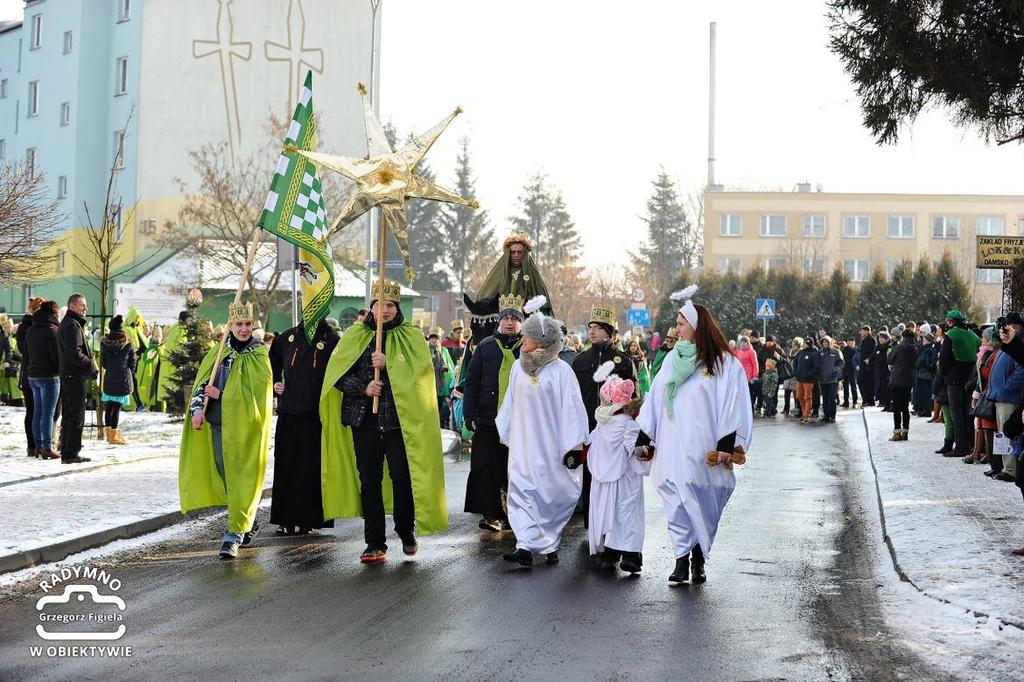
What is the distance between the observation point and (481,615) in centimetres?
809

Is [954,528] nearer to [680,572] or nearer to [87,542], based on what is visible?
[680,572]

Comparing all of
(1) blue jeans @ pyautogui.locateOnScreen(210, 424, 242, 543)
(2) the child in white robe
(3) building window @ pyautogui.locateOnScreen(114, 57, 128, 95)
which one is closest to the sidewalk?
(2) the child in white robe

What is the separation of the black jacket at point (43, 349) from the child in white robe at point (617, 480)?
358 inches

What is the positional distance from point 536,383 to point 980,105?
5.31m

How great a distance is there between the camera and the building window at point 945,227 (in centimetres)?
8594

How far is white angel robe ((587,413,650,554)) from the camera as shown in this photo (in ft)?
33.0

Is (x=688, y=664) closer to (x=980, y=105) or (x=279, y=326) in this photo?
(x=980, y=105)

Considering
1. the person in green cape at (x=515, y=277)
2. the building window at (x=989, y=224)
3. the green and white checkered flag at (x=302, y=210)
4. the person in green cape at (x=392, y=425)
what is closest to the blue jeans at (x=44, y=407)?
the green and white checkered flag at (x=302, y=210)

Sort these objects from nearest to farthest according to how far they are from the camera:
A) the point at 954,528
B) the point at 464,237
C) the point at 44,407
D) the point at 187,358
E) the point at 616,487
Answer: the point at 616,487, the point at 954,528, the point at 44,407, the point at 187,358, the point at 464,237

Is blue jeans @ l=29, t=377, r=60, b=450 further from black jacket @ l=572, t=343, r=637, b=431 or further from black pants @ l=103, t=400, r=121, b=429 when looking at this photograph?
black jacket @ l=572, t=343, r=637, b=431

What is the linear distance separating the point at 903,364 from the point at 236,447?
51.7 ft

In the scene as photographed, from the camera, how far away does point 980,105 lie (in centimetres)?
1259

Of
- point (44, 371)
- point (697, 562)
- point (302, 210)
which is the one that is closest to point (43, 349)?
point (44, 371)

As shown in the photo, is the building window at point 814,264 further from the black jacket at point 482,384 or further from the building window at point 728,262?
the black jacket at point 482,384
